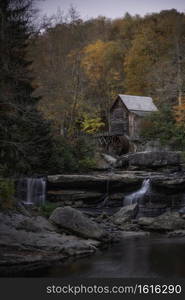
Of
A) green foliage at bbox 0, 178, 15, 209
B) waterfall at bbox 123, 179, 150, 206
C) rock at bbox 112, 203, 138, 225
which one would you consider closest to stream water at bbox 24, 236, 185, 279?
rock at bbox 112, 203, 138, 225

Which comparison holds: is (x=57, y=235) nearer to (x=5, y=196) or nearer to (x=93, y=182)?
(x=5, y=196)

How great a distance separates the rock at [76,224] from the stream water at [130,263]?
83 cm

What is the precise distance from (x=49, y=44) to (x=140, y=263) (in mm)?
19360

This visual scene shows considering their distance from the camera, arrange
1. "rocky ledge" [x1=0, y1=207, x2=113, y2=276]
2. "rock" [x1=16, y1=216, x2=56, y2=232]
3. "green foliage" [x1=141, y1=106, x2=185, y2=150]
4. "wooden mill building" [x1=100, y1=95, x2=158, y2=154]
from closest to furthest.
Result: "rocky ledge" [x1=0, y1=207, x2=113, y2=276], "rock" [x1=16, y1=216, x2=56, y2=232], "green foliage" [x1=141, y1=106, x2=185, y2=150], "wooden mill building" [x1=100, y1=95, x2=158, y2=154]

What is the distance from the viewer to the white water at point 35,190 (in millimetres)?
18438

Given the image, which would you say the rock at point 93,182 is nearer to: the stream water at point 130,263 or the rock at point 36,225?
the rock at point 36,225

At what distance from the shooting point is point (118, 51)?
45375 millimetres

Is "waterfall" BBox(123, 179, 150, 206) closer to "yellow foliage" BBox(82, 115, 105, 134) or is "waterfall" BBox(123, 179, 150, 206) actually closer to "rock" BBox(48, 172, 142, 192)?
"rock" BBox(48, 172, 142, 192)

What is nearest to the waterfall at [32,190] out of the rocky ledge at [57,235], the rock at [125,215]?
the rock at [125,215]

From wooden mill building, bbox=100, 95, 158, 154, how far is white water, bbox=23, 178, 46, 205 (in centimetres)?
1464

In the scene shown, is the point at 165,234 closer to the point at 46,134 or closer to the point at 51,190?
the point at 51,190

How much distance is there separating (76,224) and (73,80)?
55.3ft

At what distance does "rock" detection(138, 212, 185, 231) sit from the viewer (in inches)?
573

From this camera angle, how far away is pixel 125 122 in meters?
35.0
